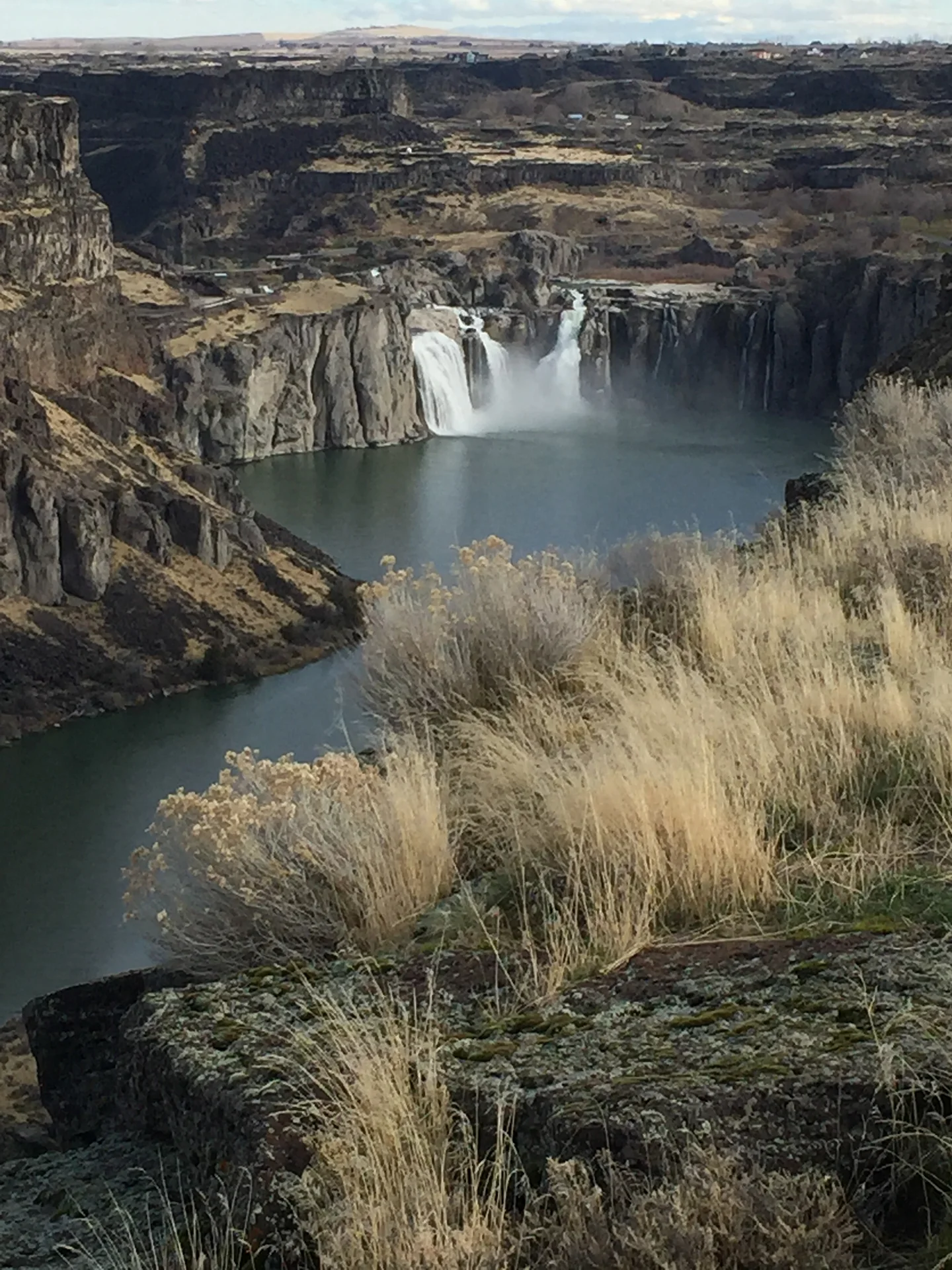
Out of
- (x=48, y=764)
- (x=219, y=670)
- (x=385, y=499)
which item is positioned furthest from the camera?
(x=385, y=499)

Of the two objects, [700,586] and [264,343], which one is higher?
[700,586]

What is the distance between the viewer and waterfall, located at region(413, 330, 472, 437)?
274ft

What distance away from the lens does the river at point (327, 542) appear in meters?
29.8

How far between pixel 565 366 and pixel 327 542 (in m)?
29.2

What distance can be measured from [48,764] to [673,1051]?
39.6 metres

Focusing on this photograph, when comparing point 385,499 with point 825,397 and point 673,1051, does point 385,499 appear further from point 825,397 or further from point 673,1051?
point 673,1051

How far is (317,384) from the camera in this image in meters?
82.6

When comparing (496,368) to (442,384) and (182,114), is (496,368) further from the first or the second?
(182,114)

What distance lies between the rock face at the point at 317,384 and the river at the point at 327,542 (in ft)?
5.28

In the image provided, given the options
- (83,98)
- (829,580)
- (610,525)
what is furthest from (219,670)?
(83,98)

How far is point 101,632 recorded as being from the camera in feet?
174

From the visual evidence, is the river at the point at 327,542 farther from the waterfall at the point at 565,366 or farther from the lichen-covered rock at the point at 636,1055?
the lichen-covered rock at the point at 636,1055

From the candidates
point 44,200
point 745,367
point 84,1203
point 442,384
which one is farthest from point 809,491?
point 745,367

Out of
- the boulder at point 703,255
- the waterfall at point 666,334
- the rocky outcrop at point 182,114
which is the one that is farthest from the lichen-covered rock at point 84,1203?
the rocky outcrop at point 182,114
